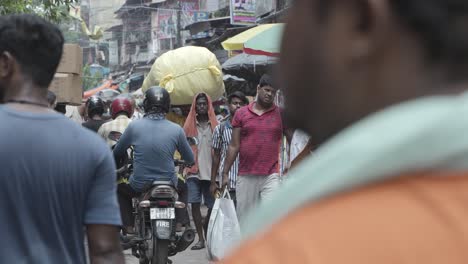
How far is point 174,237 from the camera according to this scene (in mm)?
8172

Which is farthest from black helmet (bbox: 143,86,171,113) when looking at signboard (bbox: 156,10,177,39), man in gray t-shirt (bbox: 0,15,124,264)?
signboard (bbox: 156,10,177,39)

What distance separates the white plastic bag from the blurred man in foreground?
262 inches

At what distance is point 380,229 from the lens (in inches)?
38.5

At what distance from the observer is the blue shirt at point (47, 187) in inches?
117

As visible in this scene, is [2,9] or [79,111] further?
[79,111]

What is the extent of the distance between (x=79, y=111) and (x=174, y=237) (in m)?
6.06

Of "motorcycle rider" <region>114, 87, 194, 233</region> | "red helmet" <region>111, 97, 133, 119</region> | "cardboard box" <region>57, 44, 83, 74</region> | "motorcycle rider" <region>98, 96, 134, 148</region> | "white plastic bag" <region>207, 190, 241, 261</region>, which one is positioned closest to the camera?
"cardboard box" <region>57, 44, 83, 74</region>

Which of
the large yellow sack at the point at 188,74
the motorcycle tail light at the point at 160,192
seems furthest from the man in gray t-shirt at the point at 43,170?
the large yellow sack at the point at 188,74

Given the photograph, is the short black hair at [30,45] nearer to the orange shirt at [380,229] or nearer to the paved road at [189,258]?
the orange shirt at [380,229]

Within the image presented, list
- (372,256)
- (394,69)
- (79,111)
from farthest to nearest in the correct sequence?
(79,111), (394,69), (372,256)

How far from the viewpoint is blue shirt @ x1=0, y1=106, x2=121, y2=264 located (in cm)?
298

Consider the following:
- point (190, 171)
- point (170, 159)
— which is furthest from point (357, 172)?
point (190, 171)

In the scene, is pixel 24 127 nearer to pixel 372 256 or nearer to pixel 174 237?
pixel 372 256

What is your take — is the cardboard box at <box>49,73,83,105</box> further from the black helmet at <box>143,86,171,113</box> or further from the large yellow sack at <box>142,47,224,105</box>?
the large yellow sack at <box>142,47,224,105</box>
